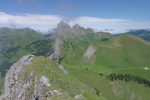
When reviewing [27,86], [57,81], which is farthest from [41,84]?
[27,86]

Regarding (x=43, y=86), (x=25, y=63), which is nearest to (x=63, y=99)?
(x=43, y=86)

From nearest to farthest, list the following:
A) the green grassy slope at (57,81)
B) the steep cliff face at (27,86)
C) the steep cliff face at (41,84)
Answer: the steep cliff face at (41,84) → the green grassy slope at (57,81) → the steep cliff face at (27,86)

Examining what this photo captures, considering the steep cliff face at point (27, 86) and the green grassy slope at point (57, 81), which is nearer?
the green grassy slope at point (57, 81)

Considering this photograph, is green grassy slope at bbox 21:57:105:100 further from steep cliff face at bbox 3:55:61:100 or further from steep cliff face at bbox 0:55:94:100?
steep cliff face at bbox 3:55:61:100

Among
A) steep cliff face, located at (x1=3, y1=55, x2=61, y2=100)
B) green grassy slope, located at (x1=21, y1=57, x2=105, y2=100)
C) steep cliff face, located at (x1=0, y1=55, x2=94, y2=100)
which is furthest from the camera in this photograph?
steep cliff face, located at (x1=3, y1=55, x2=61, y2=100)

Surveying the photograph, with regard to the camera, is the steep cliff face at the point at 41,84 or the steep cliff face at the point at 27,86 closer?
the steep cliff face at the point at 41,84

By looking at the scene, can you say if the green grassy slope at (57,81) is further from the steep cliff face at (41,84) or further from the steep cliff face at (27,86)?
the steep cliff face at (27,86)

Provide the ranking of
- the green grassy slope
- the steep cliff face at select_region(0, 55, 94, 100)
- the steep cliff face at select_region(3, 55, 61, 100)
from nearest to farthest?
the steep cliff face at select_region(0, 55, 94, 100)
the green grassy slope
the steep cliff face at select_region(3, 55, 61, 100)

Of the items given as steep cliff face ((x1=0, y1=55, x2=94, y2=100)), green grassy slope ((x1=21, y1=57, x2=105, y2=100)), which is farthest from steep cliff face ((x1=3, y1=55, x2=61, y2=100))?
green grassy slope ((x1=21, y1=57, x2=105, y2=100))

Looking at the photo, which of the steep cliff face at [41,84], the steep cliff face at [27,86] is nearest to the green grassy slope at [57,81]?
the steep cliff face at [41,84]

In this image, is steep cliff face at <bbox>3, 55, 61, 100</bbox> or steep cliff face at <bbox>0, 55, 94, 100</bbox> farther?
steep cliff face at <bbox>3, 55, 61, 100</bbox>

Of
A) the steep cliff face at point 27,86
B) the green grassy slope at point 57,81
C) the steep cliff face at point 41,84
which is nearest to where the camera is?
the steep cliff face at point 41,84
